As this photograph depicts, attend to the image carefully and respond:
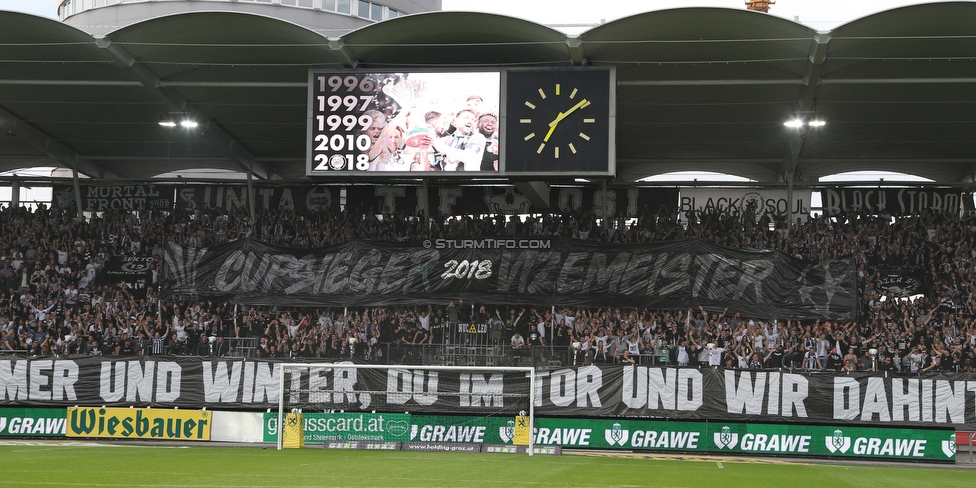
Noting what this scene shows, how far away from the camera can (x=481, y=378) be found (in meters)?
23.0

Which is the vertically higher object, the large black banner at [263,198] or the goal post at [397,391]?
the large black banner at [263,198]

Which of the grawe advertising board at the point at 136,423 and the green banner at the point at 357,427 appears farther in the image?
the grawe advertising board at the point at 136,423

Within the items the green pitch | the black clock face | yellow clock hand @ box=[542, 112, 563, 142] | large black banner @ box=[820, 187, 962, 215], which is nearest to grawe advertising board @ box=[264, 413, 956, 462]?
the green pitch

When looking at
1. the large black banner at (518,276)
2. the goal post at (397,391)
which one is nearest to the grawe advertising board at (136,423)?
the goal post at (397,391)

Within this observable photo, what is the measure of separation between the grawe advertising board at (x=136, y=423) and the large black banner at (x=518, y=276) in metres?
8.77

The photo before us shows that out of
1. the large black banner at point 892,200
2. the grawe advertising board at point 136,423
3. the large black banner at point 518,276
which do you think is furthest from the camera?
the large black banner at point 892,200

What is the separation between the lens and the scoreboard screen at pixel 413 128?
2486cm

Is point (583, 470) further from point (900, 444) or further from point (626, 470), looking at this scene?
point (900, 444)

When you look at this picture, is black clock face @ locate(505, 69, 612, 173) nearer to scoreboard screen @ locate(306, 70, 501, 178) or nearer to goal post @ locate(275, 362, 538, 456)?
scoreboard screen @ locate(306, 70, 501, 178)

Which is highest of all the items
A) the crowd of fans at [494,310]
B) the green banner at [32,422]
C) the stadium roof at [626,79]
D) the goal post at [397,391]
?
the stadium roof at [626,79]

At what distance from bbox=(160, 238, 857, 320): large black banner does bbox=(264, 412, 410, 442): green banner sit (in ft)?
30.1

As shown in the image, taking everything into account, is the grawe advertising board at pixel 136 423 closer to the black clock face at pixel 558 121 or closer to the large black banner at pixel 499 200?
the black clock face at pixel 558 121

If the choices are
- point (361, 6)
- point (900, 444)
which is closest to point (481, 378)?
point (900, 444)

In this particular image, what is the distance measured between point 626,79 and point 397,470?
1413 centimetres
